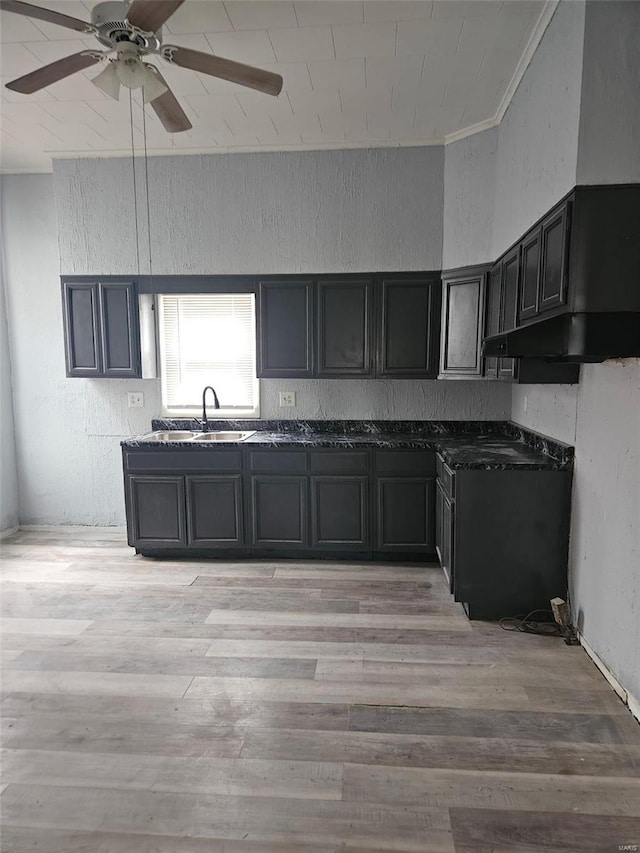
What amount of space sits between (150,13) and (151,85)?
40 centimetres

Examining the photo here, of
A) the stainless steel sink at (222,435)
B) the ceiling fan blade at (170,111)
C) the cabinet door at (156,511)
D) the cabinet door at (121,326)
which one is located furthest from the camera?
the cabinet door at (121,326)

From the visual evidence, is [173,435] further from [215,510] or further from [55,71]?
[55,71]

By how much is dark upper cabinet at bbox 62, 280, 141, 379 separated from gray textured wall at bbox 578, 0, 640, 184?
320 centimetres

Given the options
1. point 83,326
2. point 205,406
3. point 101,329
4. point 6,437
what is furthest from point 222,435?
point 6,437

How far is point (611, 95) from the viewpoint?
6.47 ft

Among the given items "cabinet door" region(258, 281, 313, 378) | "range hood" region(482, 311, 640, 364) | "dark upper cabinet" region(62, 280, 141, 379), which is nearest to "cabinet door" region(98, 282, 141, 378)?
"dark upper cabinet" region(62, 280, 141, 379)

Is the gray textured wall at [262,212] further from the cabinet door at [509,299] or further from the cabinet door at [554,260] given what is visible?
the cabinet door at [554,260]

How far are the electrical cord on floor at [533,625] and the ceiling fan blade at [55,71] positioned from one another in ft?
11.0

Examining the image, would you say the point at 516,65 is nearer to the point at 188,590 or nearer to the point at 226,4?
the point at 226,4

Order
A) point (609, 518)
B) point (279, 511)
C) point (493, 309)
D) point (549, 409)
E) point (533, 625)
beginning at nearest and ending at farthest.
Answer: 1. point (609, 518)
2. point (533, 625)
3. point (549, 409)
4. point (493, 309)
5. point (279, 511)

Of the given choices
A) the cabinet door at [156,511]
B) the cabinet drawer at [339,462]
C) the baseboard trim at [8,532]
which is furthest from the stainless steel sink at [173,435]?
the baseboard trim at [8,532]

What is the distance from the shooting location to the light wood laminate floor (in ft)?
Result: 5.12

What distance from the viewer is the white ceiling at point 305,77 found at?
236 cm

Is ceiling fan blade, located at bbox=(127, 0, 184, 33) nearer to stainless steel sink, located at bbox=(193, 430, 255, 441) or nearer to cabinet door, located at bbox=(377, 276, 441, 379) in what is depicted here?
cabinet door, located at bbox=(377, 276, 441, 379)
